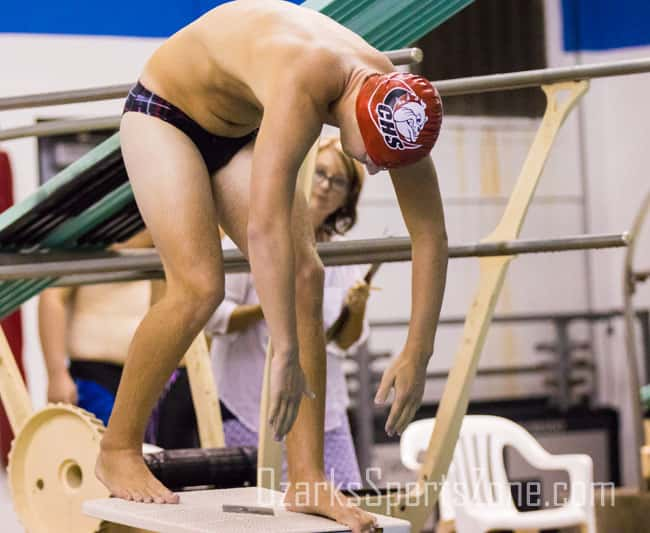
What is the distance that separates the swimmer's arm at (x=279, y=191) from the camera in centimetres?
219

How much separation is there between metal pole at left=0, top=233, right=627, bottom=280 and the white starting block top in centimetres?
61

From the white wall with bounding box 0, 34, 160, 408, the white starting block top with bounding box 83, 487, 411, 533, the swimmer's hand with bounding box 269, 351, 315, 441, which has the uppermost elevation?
the white wall with bounding box 0, 34, 160, 408

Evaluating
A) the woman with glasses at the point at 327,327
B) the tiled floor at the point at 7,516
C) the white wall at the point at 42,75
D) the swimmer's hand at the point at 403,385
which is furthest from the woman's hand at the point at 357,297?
the tiled floor at the point at 7,516

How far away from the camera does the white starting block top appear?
233 centimetres

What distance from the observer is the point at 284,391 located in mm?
2211

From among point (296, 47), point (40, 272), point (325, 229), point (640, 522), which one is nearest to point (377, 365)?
point (640, 522)

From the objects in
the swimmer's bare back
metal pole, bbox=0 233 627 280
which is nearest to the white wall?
metal pole, bbox=0 233 627 280

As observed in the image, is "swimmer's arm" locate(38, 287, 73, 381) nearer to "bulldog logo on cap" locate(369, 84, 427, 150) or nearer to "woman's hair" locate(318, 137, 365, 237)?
"woman's hair" locate(318, 137, 365, 237)

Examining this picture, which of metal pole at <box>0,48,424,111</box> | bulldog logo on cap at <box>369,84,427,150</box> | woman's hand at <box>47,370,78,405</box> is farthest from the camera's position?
woman's hand at <box>47,370,78,405</box>

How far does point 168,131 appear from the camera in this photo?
259 centimetres

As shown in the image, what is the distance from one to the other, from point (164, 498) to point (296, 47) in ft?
3.13

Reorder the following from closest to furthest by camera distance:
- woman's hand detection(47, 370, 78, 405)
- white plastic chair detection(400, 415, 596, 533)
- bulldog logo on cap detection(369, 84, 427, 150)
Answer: bulldog logo on cap detection(369, 84, 427, 150)
woman's hand detection(47, 370, 78, 405)
white plastic chair detection(400, 415, 596, 533)

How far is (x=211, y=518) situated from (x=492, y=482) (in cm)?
288

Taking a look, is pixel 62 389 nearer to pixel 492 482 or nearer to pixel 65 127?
pixel 65 127
